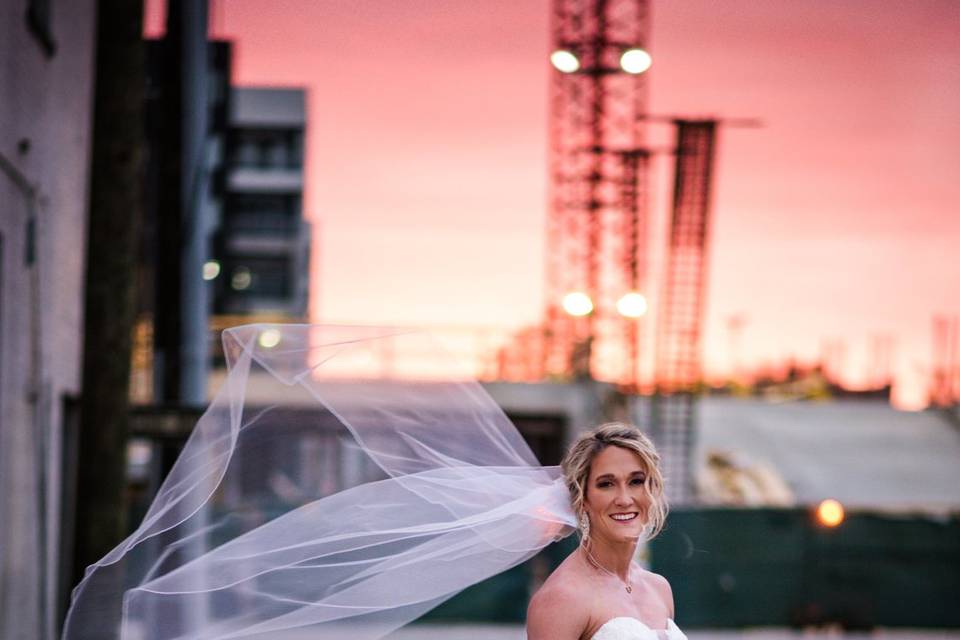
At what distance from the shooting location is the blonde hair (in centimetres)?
394

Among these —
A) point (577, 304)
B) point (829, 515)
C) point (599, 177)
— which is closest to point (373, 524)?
point (829, 515)

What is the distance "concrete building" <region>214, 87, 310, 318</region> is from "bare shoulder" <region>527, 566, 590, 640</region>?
70.9 meters

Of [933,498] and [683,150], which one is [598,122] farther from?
[933,498]

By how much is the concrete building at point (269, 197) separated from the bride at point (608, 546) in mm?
70697

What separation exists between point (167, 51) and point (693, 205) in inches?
960

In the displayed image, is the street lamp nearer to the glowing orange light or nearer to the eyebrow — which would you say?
the glowing orange light

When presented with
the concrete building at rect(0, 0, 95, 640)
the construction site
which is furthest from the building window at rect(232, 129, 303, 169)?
the concrete building at rect(0, 0, 95, 640)

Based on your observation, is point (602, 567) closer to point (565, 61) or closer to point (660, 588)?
point (660, 588)

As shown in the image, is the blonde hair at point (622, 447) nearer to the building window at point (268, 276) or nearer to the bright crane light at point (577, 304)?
the bright crane light at point (577, 304)

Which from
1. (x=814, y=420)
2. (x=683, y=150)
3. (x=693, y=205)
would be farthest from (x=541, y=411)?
(x=814, y=420)

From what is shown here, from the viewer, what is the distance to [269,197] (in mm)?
77750

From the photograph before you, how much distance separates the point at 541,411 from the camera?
24.9 m

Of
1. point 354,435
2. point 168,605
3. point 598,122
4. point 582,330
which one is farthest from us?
point 598,122

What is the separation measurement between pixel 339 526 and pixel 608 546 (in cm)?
106
